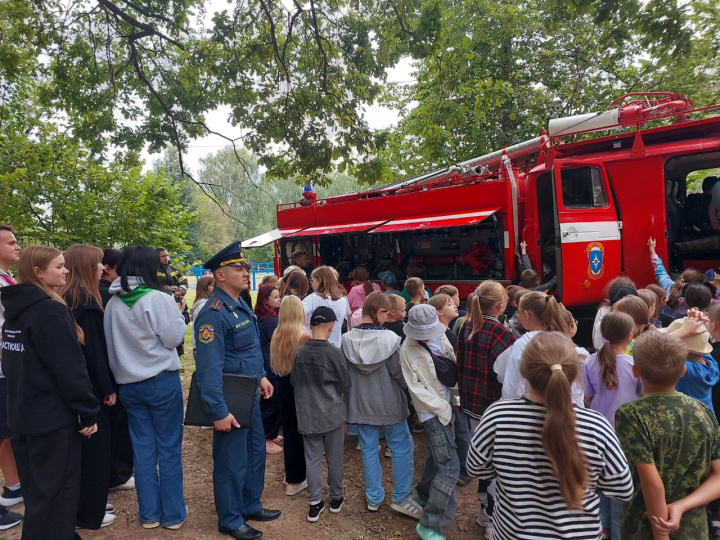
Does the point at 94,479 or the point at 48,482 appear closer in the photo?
the point at 48,482

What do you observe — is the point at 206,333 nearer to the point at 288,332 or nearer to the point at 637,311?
the point at 288,332

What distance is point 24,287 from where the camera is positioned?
113 inches

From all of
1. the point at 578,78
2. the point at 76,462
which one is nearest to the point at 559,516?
the point at 76,462

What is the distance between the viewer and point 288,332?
3.89 metres

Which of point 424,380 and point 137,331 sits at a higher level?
point 137,331

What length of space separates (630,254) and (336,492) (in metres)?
4.78

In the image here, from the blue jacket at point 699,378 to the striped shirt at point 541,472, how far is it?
3.62ft

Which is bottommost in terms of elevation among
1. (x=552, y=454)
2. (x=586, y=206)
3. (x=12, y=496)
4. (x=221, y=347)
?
(x=12, y=496)

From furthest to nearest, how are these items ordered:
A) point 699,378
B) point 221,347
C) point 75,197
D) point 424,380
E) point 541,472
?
point 75,197 → point 424,380 → point 221,347 → point 699,378 → point 541,472

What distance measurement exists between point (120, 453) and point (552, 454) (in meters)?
3.87

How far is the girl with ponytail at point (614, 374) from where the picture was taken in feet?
9.06

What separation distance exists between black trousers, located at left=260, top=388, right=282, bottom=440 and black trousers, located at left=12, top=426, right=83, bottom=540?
2.07 meters

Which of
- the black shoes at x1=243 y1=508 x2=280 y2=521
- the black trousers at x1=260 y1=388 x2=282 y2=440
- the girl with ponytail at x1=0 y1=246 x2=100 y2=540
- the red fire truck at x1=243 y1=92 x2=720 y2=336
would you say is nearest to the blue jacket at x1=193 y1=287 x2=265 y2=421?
the girl with ponytail at x1=0 y1=246 x2=100 y2=540

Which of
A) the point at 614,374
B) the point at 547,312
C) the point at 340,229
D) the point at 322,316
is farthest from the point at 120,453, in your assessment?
the point at 340,229
